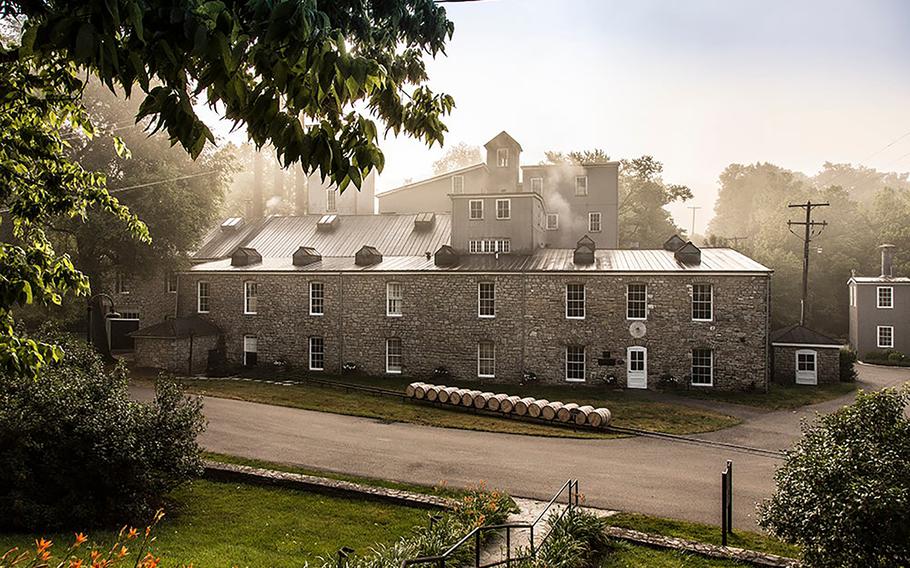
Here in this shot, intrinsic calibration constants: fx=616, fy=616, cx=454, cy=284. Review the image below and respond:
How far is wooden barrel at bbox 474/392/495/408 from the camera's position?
894 inches

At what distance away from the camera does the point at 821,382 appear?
29797 mm

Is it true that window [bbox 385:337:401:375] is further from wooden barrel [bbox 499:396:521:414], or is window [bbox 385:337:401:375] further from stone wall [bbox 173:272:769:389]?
wooden barrel [bbox 499:396:521:414]

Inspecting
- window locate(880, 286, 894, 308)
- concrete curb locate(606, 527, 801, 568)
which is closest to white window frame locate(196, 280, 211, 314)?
concrete curb locate(606, 527, 801, 568)

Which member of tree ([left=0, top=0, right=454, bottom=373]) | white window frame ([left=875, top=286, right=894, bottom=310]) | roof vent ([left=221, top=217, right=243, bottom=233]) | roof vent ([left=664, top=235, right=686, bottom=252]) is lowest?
white window frame ([left=875, top=286, right=894, bottom=310])

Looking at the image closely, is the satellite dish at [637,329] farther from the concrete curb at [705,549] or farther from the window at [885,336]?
the window at [885,336]

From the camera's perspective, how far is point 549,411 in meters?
21.2

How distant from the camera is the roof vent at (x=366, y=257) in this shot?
31797mm

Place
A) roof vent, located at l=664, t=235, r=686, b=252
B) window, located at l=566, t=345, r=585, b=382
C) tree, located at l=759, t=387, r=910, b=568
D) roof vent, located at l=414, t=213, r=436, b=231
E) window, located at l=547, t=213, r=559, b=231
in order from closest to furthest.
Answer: tree, located at l=759, t=387, r=910, b=568
window, located at l=566, t=345, r=585, b=382
roof vent, located at l=664, t=235, r=686, b=252
roof vent, located at l=414, t=213, r=436, b=231
window, located at l=547, t=213, r=559, b=231

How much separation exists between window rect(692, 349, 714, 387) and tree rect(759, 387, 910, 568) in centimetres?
1735

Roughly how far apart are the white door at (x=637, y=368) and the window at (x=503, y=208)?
9122 millimetres

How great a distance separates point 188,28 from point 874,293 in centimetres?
4845

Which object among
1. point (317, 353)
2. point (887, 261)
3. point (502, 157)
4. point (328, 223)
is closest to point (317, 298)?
point (317, 353)

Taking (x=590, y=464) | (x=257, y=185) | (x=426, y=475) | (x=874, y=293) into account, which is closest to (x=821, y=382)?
(x=874, y=293)

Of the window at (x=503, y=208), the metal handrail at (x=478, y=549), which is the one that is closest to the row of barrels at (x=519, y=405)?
the metal handrail at (x=478, y=549)
